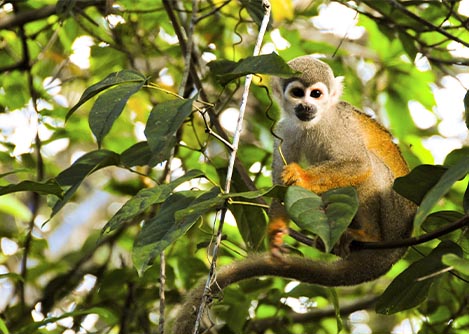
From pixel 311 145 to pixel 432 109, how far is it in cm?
111

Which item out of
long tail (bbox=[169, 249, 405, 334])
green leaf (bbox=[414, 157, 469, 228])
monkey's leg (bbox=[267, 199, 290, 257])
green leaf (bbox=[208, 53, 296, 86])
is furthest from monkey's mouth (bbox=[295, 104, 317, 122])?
green leaf (bbox=[414, 157, 469, 228])

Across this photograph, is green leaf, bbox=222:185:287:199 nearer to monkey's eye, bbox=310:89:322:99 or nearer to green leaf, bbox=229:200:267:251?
green leaf, bbox=229:200:267:251

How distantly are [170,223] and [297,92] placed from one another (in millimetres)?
1904

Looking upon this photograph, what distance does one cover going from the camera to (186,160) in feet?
14.3

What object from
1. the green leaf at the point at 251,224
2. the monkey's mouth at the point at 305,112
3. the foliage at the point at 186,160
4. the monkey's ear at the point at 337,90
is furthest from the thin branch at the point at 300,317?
the monkey's ear at the point at 337,90

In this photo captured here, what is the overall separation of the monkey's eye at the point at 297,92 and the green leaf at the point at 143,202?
5.54 ft

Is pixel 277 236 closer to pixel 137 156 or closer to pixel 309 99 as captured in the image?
pixel 137 156

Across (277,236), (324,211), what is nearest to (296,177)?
(277,236)

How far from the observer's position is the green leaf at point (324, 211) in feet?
6.40

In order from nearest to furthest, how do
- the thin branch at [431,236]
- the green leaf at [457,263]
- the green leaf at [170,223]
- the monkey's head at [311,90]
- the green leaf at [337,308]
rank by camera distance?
1. the green leaf at [457,263]
2. the green leaf at [170,223]
3. the thin branch at [431,236]
4. the green leaf at [337,308]
5. the monkey's head at [311,90]

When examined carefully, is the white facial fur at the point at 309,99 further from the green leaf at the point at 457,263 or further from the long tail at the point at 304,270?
the green leaf at the point at 457,263

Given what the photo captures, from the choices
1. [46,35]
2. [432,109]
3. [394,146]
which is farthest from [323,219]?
[46,35]

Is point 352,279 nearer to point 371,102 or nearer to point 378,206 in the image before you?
point 378,206

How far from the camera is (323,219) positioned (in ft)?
6.57
